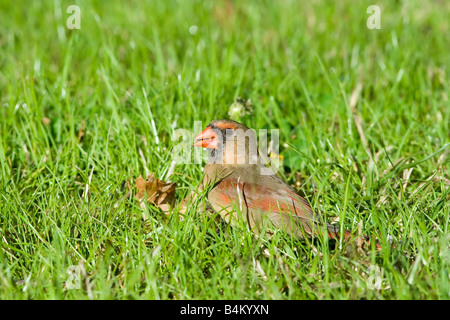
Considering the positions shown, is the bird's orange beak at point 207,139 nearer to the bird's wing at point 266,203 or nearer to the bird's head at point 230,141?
the bird's head at point 230,141

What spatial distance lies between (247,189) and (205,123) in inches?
31.4

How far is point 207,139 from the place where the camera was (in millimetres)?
3365

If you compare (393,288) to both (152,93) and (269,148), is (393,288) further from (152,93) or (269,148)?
(152,93)

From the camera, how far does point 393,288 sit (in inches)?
93.8

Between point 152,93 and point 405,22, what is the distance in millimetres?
2792

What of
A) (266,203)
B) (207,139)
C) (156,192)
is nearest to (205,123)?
(207,139)

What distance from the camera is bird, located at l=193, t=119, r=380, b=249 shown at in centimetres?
290

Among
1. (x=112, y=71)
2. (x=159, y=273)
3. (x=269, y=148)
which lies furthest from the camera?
(x=112, y=71)

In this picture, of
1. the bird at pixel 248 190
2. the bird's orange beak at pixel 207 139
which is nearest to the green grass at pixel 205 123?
Result: the bird at pixel 248 190

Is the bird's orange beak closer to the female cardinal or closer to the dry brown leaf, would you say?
the female cardinal

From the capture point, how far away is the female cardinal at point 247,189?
9.55 feet

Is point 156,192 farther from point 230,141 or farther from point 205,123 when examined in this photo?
point 205,123

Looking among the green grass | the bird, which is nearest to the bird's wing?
the bird

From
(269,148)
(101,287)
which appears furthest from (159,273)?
(269,148)
